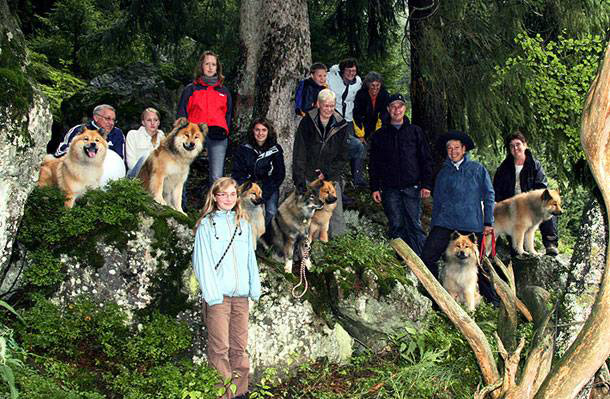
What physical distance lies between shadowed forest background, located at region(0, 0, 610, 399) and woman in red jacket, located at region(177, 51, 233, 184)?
4.90ft

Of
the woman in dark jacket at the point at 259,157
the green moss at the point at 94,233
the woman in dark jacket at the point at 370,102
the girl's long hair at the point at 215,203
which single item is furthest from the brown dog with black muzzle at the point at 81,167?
the woman in dark jacket at the point at 370,102

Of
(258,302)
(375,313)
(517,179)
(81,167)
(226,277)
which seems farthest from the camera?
(517,179)

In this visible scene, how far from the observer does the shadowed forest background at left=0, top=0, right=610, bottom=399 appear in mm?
6438

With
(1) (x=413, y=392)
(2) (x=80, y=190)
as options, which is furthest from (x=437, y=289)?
(2) (x=80, y=190)

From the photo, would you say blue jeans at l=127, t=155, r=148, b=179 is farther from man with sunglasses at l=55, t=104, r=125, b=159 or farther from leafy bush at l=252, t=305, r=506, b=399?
leafy bush at l=252, t=305, r=506, b=399

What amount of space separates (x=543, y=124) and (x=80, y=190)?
779 cm

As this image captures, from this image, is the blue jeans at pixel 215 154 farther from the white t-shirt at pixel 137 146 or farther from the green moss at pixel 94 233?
the green moss at pixel 94 233

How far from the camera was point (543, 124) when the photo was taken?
1162 centimetres

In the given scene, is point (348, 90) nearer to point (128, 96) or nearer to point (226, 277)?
point (128, 96)

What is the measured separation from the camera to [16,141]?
5.98 m

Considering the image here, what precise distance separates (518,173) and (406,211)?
2.47 metres

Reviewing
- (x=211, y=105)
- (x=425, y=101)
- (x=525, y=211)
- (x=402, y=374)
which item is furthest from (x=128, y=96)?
(x=402, y=374)

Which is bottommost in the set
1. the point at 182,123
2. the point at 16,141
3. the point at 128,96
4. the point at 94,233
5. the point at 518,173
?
the point at 94,233

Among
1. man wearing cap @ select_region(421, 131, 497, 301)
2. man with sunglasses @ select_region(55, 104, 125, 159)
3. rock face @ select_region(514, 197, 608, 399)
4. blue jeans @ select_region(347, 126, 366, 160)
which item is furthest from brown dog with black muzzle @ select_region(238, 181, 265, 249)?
rock face @ select_region(514, 197, 608, 399)
